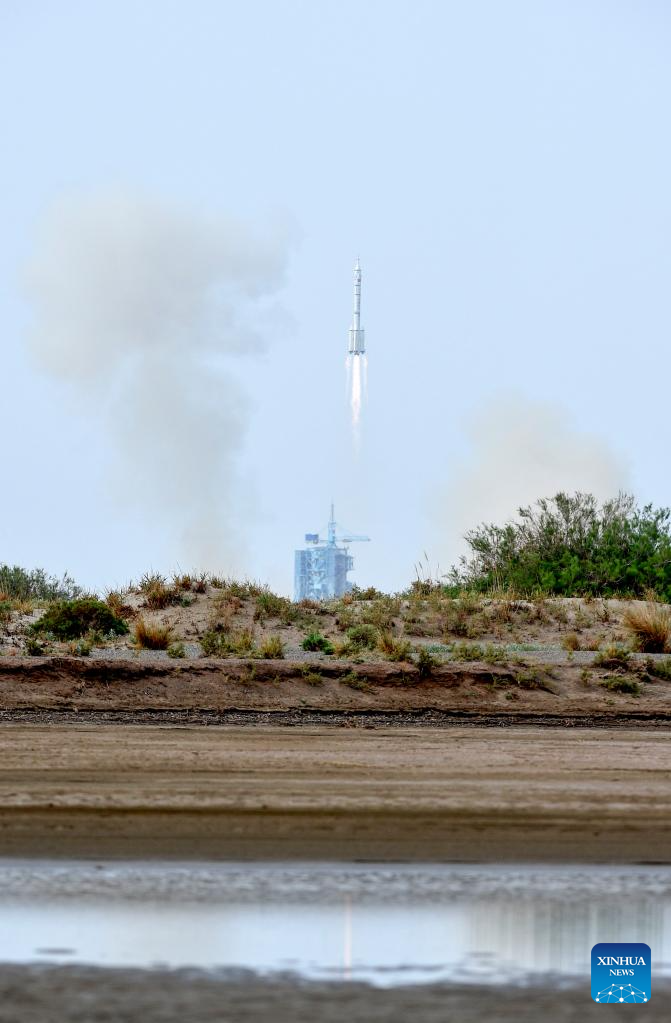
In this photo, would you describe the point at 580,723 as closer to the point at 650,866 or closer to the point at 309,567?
the point at 650,866

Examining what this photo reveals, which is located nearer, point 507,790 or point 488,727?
point 507,790

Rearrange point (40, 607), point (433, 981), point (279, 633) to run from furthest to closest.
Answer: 1. point (40, 607)
2. point (279, 633)
3. point (433, 981)

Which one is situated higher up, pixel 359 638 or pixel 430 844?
pixel 359 638

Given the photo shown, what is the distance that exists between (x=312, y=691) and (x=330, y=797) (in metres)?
10.00

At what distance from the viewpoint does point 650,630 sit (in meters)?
27.1

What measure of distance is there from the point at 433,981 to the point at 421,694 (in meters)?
15.6

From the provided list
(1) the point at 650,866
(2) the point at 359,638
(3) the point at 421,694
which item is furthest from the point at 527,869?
(2) the point at 359,638

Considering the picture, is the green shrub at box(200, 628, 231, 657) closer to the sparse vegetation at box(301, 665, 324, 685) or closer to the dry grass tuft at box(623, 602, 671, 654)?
the sparse vegetation at box(301, 665, 324, 685)

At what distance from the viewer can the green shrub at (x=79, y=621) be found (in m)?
27.6

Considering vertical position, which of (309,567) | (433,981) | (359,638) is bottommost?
(433,981)

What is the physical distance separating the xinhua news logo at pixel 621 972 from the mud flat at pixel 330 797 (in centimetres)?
261

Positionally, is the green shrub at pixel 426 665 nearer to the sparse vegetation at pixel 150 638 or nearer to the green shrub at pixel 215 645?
the green shrub at pixel 215 645

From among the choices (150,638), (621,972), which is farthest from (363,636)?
(621,972)

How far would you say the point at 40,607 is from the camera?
32.0 m
